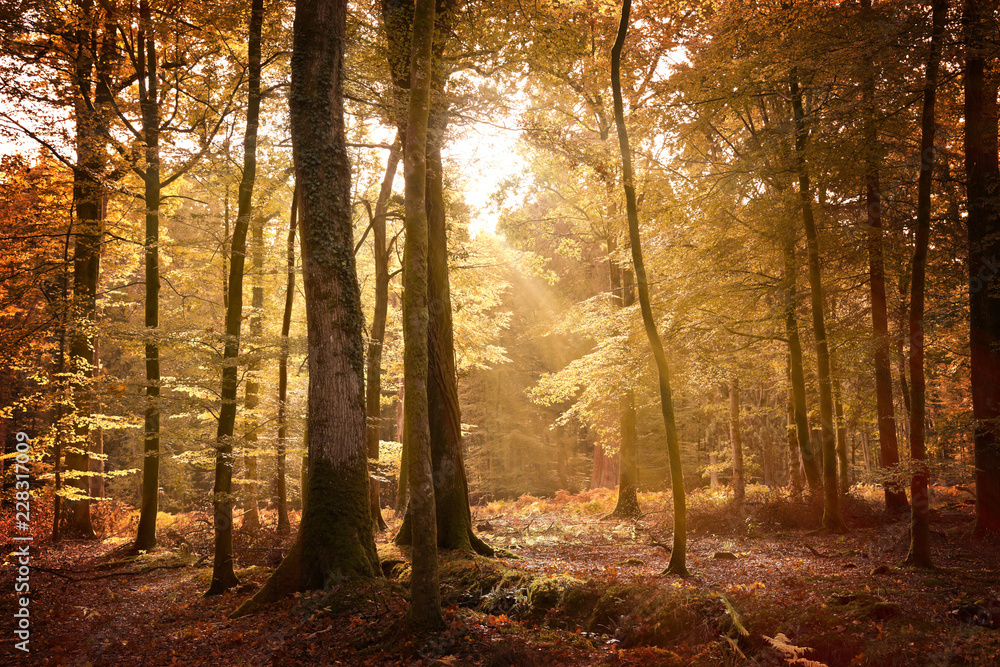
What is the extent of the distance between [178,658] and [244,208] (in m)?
6.79

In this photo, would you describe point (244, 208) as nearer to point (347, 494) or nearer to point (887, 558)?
point (347, 494)

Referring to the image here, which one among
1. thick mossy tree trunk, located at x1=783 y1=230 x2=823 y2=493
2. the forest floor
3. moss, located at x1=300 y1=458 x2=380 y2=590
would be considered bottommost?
the forest floor

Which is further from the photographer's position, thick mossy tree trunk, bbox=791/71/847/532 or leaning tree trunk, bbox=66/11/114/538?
leaning tree trunk, bbox=66/11/114/538

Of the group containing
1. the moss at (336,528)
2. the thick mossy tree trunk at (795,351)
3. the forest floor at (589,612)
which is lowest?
the forest floor at (589,612)

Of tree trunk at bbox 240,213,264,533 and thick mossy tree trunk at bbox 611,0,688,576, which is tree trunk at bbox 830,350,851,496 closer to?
thick mossy tree trunk at bbox 611,0,688,576

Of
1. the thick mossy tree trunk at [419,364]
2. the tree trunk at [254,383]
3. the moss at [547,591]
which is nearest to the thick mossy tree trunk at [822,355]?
the moss at [547,591]

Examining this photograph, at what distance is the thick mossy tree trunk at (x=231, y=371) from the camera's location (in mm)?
8477

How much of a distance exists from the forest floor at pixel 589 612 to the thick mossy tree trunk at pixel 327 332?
0.52 metres

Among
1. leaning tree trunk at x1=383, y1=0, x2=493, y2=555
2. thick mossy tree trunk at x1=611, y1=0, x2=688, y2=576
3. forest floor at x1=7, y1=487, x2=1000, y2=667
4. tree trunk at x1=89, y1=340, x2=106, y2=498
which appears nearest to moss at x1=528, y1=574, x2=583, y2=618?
forest floor at x1=7, y1=487, x2=1000, y2=667

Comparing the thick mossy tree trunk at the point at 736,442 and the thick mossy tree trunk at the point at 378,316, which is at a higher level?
the thick mossy tree trunk at the point at 378,316

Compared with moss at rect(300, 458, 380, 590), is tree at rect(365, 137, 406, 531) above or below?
above

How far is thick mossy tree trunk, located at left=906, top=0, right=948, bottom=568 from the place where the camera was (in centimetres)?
702

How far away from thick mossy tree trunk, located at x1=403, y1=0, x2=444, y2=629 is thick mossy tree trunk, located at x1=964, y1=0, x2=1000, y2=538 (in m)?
9.06

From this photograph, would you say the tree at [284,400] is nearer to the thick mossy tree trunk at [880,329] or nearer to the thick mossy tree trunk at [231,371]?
the thick mossy tree trunk at [231,371]
